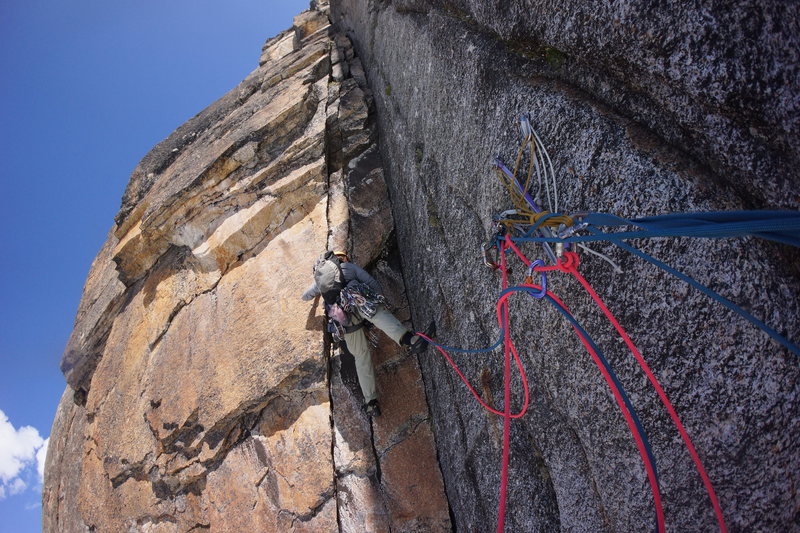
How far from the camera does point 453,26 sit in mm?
4539

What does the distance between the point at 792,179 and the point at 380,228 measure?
571cm

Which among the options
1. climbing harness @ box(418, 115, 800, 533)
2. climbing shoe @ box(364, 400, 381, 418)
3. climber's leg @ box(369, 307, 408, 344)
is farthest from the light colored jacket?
climbing harness @ box(418, 115, 800, 533)

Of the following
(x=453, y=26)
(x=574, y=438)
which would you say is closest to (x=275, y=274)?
(x=453, y=26)

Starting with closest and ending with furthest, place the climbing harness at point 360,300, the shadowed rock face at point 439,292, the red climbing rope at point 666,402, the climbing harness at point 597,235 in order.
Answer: the climbing harness at point 597,235, the red climbing rope at point 666,402, the shadowed rock face at point 439,292, the climbing harness at point 360,300

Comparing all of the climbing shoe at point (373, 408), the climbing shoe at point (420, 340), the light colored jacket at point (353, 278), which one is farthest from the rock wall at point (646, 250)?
the light colored jacket at point (353, 278)

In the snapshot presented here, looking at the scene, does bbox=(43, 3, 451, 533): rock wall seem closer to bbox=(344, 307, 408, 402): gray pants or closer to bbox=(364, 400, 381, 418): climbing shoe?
bbox=(364, 400, 381, 418): climbing shoe

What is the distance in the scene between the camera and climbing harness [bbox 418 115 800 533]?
173 cm

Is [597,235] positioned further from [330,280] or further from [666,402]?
[330,280]

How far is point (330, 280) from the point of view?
5.46m

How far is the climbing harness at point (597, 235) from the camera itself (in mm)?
1729

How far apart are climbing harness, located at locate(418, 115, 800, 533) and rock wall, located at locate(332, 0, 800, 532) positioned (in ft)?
0.37

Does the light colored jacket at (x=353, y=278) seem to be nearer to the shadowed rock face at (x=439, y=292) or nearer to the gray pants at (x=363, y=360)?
the shadowed rock face at (x=439, y=292)

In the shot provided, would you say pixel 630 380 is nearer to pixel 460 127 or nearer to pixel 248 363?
pixel 460 127

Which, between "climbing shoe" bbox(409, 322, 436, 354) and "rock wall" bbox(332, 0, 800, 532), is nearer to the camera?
"rock wall" bbox(332, 0, 800, 532)
